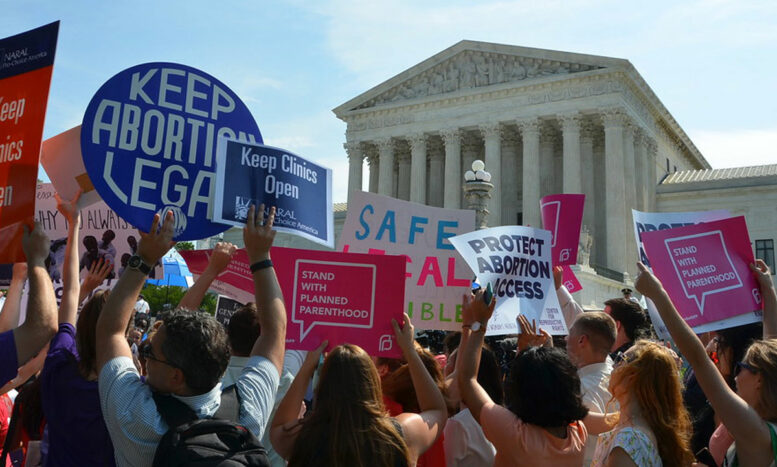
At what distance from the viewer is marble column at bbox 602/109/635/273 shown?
3928 cm

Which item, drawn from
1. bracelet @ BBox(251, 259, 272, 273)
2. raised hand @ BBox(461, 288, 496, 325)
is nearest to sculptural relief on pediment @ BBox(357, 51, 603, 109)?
raised hand @ BBox(461, 288, 496, 325)

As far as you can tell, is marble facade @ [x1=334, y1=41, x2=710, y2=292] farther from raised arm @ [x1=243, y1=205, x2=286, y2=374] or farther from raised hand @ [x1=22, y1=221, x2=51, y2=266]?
raised hand @ [x1=22, y1=221, x2=51, y2=266]

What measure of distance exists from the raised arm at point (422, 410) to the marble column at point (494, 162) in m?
39.8

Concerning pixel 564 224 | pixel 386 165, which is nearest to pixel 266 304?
pixel 564 224

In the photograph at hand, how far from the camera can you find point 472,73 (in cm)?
4578

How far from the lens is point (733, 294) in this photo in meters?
5.05

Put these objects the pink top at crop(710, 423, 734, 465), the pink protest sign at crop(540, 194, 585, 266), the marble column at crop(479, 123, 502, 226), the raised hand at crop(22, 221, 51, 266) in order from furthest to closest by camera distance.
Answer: the marble column at crop(479, 123, 502, 226), the pink protest sign at crop(540, 194, 585, 266), the pink top at crop(710, 423, 734, 465), the raised hand at crop(22, 221, 51, 266)

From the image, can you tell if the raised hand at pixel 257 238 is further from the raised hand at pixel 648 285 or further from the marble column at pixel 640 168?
the marble column at pixel 640 168

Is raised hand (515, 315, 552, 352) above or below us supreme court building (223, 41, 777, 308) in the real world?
below

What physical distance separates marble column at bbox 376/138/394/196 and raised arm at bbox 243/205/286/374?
44.4 metres

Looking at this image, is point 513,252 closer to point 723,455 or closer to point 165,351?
point 723,455

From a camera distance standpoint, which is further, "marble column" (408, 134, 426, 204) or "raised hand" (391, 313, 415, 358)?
"marble column" (408, 134, 426, 204)

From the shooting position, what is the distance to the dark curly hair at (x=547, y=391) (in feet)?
11.3

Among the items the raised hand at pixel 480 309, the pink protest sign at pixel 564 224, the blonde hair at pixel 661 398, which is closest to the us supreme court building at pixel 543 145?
the pink protest sign at pixel 564 224
